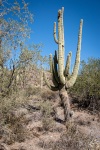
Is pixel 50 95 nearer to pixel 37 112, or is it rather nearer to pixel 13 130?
pixel 37 112

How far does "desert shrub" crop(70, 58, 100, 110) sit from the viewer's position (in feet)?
47.7

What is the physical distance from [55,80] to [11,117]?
4150 millimetres

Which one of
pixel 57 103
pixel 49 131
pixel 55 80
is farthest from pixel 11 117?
pixel 57 103

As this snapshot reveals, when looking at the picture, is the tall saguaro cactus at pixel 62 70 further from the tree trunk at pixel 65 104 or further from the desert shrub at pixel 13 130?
the desert shrub at pixel 13 130

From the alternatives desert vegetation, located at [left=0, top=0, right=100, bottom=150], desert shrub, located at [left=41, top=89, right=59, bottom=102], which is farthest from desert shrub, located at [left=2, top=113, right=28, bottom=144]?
desert shrub, located at [left=41, top=89, right=59, bottom=102]

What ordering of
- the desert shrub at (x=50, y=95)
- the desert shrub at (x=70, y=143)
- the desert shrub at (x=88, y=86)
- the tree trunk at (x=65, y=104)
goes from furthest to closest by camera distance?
the desert shrub at (x=50, y=95) < the desert shrub at (x=88, y=86) < the tree trunk at (x=65, y=104) < the desert shrub at (x=70, y=143)

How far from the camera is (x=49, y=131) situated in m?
10.2

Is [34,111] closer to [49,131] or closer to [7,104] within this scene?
[49,131]

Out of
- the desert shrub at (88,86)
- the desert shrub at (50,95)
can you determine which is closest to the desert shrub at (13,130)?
the desert shrub at (88,86)

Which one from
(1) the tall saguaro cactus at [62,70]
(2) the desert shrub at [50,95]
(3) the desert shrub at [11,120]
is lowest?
(3) the desert shrub at [11,120]

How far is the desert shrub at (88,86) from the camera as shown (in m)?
14.5

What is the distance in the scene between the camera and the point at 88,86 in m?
15.0

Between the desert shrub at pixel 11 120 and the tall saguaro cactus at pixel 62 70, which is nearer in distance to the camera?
the desert shrub at pixel 11 120

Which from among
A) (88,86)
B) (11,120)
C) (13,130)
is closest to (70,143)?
(13,130)
